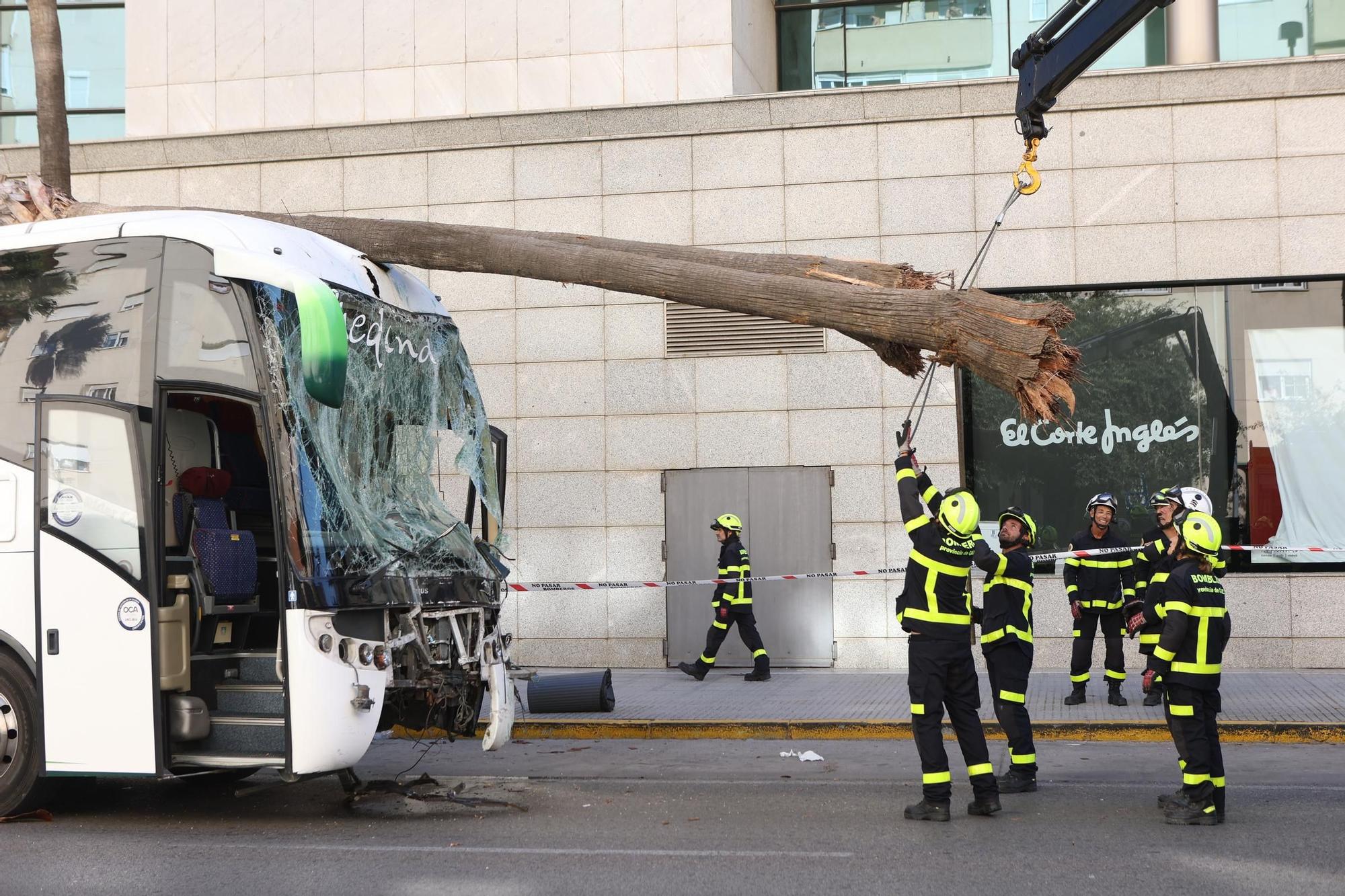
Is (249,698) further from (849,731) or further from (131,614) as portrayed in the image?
(849,731)

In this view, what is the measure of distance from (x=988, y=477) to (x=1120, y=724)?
181 inches

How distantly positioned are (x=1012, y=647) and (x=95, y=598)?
5525 mm

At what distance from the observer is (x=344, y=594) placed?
7387 millimetres

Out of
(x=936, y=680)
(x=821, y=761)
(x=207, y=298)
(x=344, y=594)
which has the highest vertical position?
(x=207, y=298)

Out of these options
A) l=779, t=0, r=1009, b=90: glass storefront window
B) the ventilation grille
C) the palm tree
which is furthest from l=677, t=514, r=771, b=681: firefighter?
the palm tree

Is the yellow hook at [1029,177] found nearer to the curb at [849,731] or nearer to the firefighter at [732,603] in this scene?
the curb at [849,731]

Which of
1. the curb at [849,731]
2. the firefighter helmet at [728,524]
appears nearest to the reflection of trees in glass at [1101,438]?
the firefighter helmet at [728,524]

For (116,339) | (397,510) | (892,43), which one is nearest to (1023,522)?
(397,510)

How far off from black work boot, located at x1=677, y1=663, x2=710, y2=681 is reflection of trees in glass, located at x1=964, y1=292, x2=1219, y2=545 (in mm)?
3614

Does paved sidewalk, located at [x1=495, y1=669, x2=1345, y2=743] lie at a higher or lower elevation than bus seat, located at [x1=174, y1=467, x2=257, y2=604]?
lower

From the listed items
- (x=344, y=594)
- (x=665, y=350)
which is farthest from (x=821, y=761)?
(x=665, y=350)

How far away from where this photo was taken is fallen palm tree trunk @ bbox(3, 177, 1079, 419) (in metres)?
7.56

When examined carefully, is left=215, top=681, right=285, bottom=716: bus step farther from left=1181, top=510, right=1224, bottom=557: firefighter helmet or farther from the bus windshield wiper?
left=1181, top=510, right=1224, bottom=557: firefighter helmet

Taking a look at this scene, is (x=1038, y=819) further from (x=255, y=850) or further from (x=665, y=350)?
(x=665, y=350)
